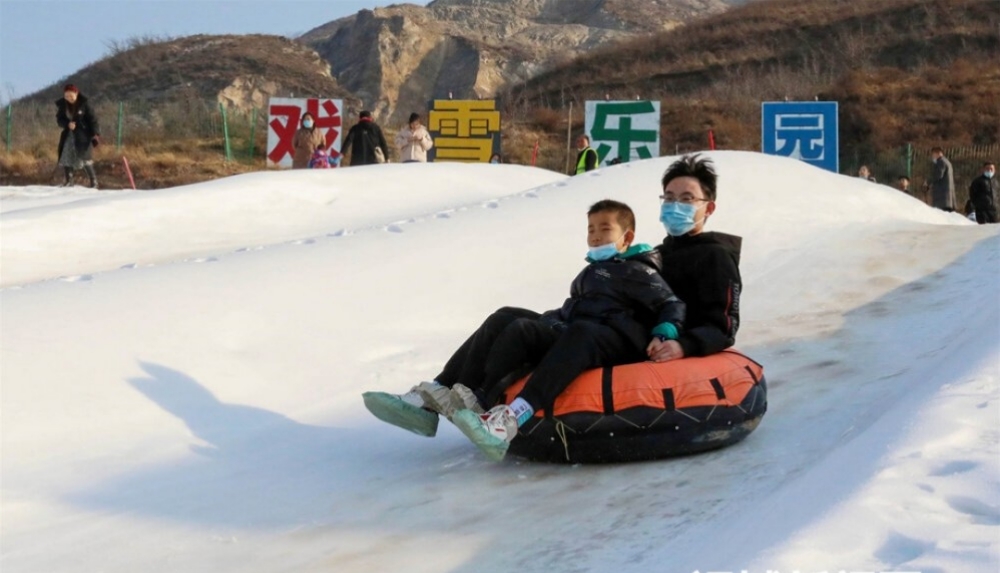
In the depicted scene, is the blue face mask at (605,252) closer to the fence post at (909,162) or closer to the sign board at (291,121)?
the sign board at (291,121)

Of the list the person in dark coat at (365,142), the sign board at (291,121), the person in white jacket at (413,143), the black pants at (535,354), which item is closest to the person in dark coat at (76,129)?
the person in dark coat at (365,142)

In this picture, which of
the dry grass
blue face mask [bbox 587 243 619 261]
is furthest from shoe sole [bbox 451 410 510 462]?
the dry grass

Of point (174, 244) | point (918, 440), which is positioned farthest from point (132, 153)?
point (918, 440)

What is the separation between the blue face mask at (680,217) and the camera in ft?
15.6

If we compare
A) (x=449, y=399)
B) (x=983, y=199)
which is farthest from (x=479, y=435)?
(x=983, y=199)

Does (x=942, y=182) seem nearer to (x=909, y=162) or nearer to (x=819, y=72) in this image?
(x=909, y=162)

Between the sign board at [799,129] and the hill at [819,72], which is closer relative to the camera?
the sign board at [799,129]

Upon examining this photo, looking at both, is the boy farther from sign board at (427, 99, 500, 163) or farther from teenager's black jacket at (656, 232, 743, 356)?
sign board at (427, 99, 500, 163)

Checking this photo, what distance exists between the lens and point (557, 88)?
4025 cm

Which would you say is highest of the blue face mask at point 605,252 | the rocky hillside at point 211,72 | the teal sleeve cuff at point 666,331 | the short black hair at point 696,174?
the rocky hillside at point 211,72

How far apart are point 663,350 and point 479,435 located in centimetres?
75

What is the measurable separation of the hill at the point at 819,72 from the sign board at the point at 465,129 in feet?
32.5

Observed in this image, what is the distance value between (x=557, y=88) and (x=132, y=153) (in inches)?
755

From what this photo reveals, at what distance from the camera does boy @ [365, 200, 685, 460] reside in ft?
14.0
